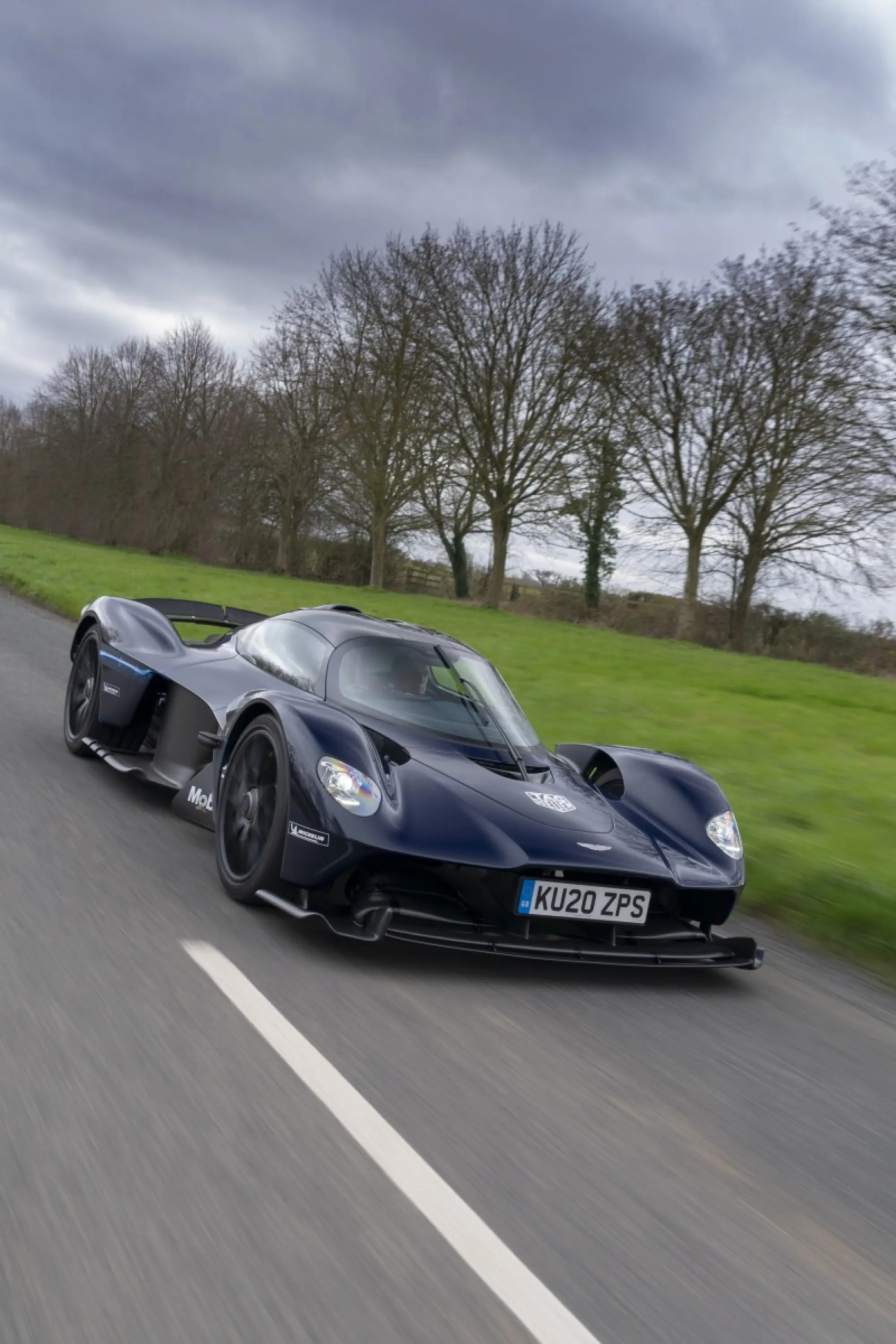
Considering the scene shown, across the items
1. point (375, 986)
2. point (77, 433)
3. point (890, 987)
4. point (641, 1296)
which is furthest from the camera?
point (77, 433)

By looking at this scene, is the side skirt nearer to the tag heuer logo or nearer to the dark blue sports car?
the dark blue sports car

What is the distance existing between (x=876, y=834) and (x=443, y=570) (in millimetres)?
41450

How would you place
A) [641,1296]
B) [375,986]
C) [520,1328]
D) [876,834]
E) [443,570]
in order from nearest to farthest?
[520,1328] → [641,1296] → [375,986] → [876,834] → [443,570]

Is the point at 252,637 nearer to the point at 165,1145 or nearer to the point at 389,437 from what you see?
the point at 165,1145

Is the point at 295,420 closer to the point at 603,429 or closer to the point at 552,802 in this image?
the point at 603,429

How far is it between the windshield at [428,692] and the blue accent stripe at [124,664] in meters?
1.50

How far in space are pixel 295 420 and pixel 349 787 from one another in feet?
138

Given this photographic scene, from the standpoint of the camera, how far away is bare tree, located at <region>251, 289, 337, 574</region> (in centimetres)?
4200

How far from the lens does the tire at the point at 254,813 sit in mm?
4777

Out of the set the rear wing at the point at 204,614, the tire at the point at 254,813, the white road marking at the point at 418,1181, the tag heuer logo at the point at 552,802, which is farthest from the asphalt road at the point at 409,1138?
the rear wing at the point at 204,614

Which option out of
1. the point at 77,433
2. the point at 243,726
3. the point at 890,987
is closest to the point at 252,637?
the point at 243,726

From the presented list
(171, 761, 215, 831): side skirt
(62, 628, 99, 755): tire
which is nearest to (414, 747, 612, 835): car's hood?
(171, 761, 215, 831): side skirt

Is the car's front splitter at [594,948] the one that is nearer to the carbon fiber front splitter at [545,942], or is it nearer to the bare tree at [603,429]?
the carbon fiber front splitter at [545,942]

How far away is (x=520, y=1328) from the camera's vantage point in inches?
91.6
